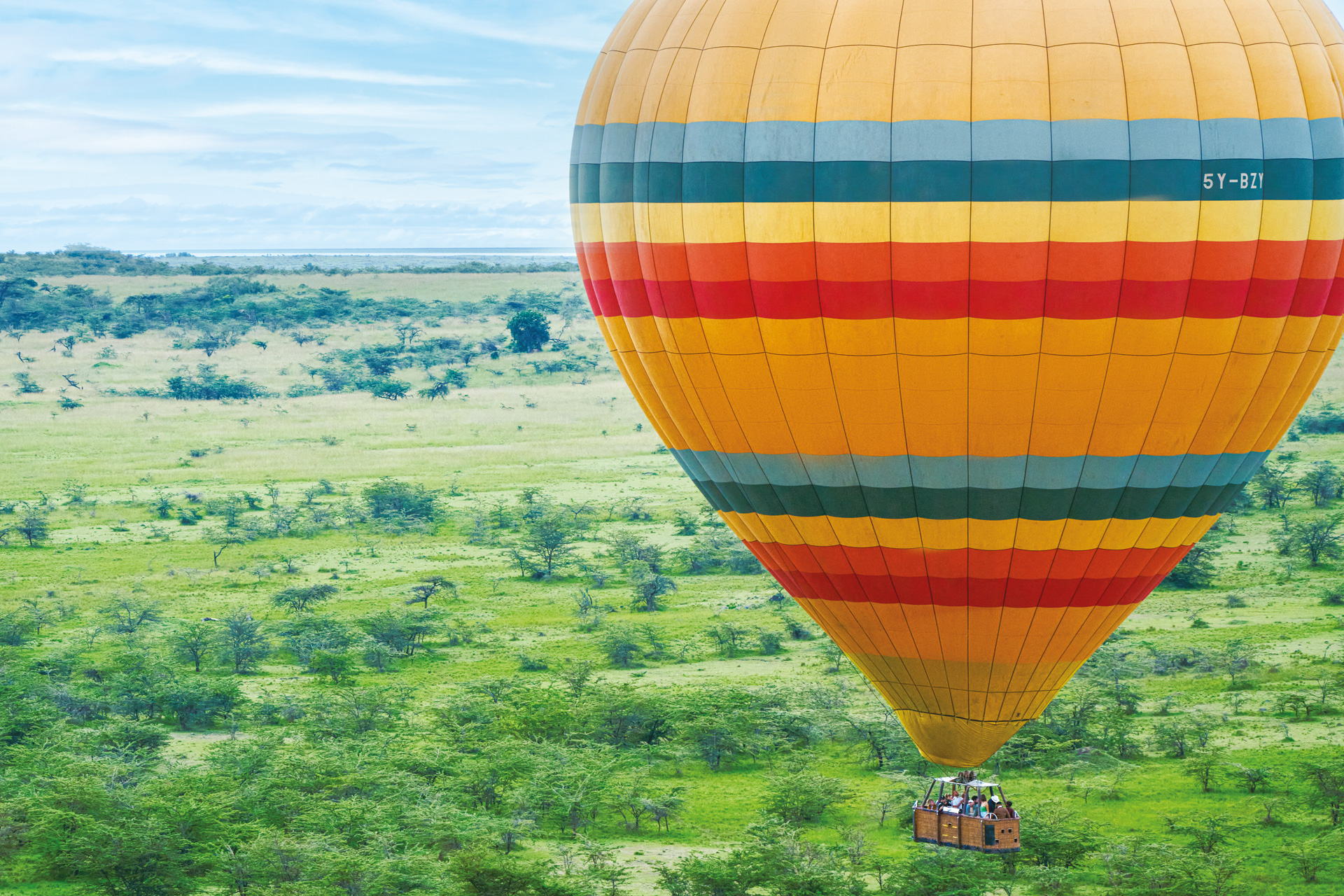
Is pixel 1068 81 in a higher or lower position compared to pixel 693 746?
higher

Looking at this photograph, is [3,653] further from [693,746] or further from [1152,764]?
[1152,764]

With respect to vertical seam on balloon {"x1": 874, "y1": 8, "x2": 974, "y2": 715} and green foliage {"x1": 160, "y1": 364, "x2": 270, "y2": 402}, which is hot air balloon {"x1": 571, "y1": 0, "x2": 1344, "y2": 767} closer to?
vertical seam on balloon {"x1": 874, "y1": 8, "x2": 974, "y2": 715}

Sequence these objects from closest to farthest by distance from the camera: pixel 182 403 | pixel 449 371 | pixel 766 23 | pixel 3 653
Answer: pixel 766 23
pixel 3 653
pixel 182 403
pixel 449 371

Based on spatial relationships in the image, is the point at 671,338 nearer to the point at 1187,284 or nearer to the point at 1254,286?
the point at 1187,284

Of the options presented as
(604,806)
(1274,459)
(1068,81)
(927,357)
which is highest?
(1068,81)

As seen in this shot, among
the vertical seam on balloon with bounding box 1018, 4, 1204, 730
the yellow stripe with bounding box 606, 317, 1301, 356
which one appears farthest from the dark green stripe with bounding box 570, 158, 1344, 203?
the yellow stripe with bounding box 606, 317, 1301, 356

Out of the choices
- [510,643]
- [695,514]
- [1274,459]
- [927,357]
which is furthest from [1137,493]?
[1274,459]

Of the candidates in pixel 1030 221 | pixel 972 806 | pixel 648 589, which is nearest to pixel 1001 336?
pixel 1030 221
